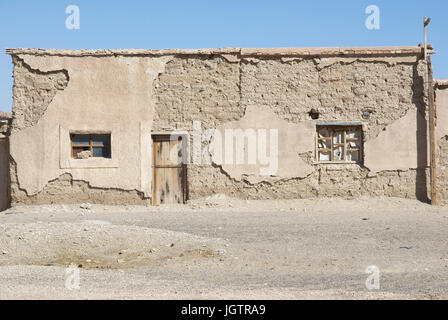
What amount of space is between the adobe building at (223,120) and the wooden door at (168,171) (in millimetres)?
125

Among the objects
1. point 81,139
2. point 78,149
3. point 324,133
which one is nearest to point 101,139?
point 81,139

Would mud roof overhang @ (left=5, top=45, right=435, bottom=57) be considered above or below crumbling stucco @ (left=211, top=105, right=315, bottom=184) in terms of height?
above

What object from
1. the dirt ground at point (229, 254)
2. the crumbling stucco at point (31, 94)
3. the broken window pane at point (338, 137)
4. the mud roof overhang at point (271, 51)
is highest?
the mud roof overhang at point (271, 51)

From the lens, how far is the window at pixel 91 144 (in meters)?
11.5

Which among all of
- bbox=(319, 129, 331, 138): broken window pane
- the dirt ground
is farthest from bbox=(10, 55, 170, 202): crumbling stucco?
bbox=(319, 129, 331, 138): broken window pane

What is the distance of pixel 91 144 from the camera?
1154 cm

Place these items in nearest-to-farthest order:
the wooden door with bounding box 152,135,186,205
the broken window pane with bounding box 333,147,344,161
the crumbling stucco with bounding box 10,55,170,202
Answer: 1. the crumbling stucco with bounding box 10,55,170,202
2. the wooden door with bounding box 152,135,186,205
3. the broken window pane with bounding box 333,147,344,161

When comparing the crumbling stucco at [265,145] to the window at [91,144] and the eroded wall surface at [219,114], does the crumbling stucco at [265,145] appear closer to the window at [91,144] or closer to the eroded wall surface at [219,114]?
the eroded wall surface at [219,114]

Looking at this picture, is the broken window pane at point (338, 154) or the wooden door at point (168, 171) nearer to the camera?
the wooden door at point (168, 171)

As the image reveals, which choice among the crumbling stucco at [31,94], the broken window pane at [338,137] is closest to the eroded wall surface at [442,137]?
the broken window pane at [338,137]

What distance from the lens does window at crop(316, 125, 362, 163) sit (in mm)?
11688

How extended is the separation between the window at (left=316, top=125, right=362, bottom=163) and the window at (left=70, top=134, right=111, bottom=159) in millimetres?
5017

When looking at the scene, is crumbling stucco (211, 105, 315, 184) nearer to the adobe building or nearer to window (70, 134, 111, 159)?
the adobe building

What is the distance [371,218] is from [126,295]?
6.36 m
